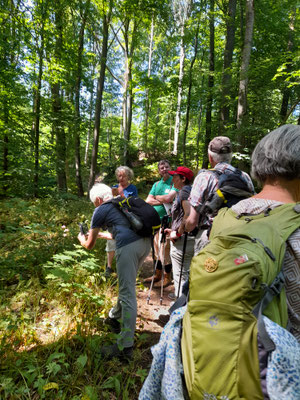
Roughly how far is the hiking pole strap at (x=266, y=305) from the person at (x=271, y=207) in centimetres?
9

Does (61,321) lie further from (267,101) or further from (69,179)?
(69,179)

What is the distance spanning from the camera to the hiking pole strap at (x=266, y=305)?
72 cm

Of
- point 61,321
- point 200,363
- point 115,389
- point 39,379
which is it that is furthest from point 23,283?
point 200,363

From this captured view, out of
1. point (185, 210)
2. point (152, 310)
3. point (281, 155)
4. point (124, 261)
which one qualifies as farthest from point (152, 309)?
point (281, 155)

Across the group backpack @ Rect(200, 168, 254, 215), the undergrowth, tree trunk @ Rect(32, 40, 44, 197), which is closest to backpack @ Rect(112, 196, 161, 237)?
backpack @ Rect(200, 168, 254, 215)

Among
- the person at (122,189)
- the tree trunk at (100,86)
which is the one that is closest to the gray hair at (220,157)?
the person at (122,189)

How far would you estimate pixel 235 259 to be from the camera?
0.82 meters

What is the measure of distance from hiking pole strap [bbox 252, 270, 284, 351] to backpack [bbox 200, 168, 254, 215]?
1355 millimetres

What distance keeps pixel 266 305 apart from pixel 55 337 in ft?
9.25

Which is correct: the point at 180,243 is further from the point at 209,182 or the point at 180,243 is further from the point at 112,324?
the point at 112,324

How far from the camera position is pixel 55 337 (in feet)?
8.98

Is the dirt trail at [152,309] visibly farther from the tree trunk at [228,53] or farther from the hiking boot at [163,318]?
the tree trunk at [228,53]

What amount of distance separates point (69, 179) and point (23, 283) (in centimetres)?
1385

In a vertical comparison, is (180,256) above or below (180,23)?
below
